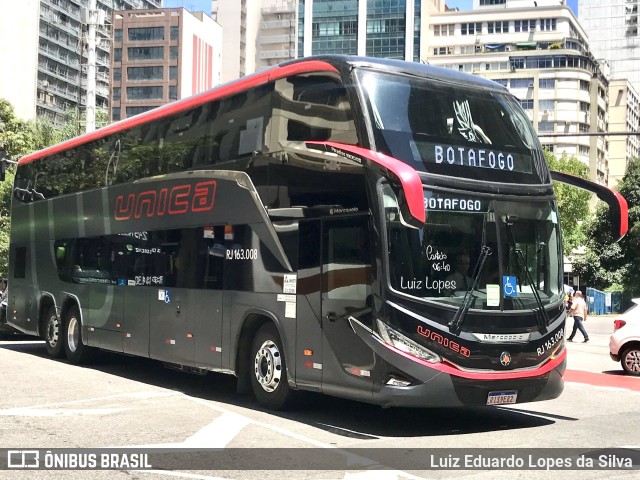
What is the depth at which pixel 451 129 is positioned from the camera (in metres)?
10.5

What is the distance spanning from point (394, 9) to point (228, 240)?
121 m

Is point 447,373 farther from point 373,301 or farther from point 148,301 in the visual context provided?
point 148,301

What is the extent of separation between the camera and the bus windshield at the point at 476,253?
9.84m

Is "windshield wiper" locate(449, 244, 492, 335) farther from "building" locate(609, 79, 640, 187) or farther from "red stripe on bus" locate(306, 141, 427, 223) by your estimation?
"building" locate(609, 79, 640, 187)

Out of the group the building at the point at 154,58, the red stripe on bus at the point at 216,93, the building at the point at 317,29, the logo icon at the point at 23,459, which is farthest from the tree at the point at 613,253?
the building at the point at 154,58

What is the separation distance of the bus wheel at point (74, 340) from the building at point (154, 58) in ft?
372

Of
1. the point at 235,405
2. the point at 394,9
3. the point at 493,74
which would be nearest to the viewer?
the point at 235,405

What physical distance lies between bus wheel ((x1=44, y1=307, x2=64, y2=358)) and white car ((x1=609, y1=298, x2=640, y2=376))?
35.9 ft

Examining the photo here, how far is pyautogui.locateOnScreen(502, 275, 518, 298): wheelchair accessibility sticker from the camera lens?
10.3m

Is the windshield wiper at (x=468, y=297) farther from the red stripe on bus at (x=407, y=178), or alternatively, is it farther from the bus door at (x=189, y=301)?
the bus door at (x=189, y=301)

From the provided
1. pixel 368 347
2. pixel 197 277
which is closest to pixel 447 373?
pixel 368 347

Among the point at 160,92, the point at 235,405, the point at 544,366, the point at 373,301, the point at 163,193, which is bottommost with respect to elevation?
the point at 235,405

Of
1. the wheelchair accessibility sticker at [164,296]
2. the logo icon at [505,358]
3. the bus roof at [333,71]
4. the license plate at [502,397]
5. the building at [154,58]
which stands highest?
the building at [154,58]

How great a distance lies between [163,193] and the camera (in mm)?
14438
